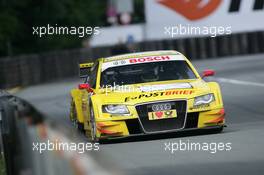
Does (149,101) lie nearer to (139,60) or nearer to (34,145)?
(139,60)

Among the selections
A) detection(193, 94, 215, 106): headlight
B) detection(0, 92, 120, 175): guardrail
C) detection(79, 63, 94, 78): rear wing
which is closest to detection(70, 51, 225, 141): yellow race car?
detection(193, 94, 215, 106): headlight

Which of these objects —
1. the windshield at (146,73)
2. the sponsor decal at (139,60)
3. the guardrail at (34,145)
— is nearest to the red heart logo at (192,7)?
the sponsor decal at (139,60)

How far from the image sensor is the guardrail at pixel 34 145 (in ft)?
17.0

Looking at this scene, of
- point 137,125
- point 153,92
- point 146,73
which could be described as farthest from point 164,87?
point 146,73

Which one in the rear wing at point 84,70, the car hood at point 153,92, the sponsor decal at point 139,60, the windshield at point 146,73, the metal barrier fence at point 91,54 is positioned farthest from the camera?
the metal barrier fence at point 91,54

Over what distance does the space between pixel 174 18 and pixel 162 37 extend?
3.83 ft

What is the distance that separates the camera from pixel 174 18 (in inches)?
2052

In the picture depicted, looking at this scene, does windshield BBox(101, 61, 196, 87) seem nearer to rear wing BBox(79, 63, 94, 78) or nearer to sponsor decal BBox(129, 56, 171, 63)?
sponsor decal BBox(129, 56, 171, 63)

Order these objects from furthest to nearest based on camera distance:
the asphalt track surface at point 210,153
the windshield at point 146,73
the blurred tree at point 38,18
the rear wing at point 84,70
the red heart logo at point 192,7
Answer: the blurred tree at point 38,18 → the red heart logo at point 192,7 → the rear wing at point 84,70 → the windshield at point 146,73 → the asphalt track surface at point 210,153

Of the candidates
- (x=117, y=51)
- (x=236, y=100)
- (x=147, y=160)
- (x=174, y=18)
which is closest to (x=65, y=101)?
(x=236, y=100)

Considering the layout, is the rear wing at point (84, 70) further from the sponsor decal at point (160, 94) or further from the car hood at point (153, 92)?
the sponsor decal at point (160, 94)

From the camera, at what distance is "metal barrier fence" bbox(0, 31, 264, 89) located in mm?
40281

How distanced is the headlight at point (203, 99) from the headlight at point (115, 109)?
92cm

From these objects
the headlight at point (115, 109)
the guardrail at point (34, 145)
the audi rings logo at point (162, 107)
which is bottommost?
the headlight at point (115, 109)
